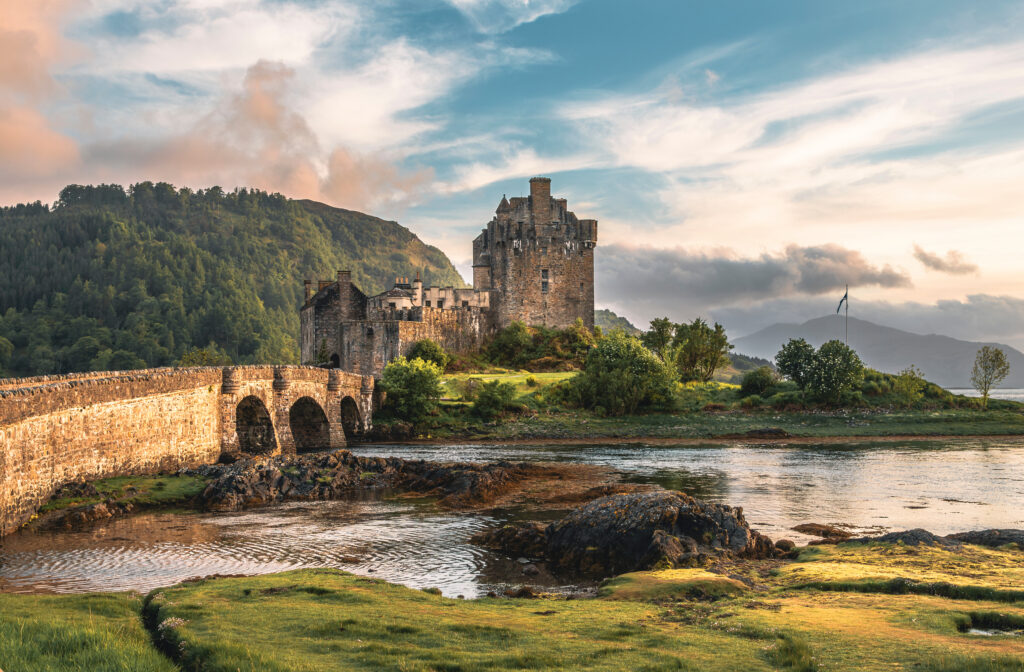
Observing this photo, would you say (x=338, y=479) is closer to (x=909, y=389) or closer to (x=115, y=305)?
(x=909, y=389)

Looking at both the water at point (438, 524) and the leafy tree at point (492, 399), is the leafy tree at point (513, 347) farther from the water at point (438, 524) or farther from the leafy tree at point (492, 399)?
the water at point (438, 524)

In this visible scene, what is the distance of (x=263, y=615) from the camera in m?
14.7

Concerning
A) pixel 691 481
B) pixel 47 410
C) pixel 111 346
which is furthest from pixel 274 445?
pixel 111 346

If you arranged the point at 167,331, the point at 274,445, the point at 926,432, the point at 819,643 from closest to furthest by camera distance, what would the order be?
the point at 819,643 → the point at 274,445 → the point at 926,432 → the point at 167,331

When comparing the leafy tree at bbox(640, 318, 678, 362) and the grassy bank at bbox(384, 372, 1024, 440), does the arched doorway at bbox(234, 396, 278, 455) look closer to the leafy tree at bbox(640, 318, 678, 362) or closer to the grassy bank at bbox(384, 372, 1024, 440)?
the grassy bank at bbox(384, 372, 1024, 440)

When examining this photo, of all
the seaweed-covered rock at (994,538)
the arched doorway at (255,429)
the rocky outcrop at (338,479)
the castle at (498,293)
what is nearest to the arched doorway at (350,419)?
the arched doorway at (255,429)

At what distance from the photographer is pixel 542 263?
10456cm

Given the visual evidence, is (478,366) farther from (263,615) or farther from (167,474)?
(263,615)

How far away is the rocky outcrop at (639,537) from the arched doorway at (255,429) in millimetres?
26951

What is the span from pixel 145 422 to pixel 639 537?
23133mm

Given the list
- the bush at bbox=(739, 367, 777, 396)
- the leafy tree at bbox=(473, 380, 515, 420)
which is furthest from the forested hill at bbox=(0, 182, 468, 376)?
the bush at bbox=(739, 367, 777, 396)

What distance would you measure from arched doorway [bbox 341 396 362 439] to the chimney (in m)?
46.5

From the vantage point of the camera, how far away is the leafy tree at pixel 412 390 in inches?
2830

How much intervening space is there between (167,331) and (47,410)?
430ft
